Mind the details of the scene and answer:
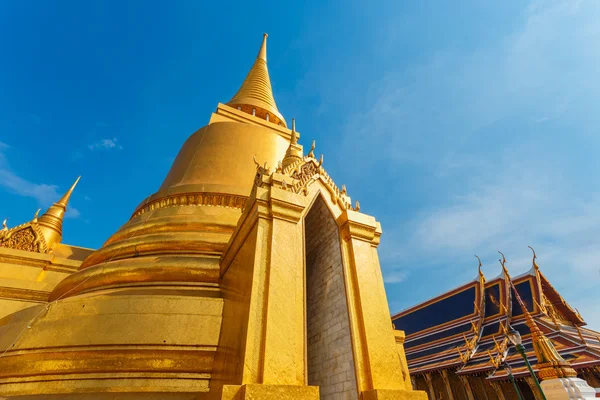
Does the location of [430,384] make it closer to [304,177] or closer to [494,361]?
[494,361]

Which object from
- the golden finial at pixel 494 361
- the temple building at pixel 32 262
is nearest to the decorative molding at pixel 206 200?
the temple building at pixel 32 262

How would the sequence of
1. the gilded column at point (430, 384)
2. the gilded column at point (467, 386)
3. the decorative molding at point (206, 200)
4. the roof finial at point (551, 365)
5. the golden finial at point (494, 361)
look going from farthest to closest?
the gilded column at point (430, 384)
the gilded column at point (467, 386)
the golden finial at point (494, 361)
the decorative molding at point (206, 200)
the roof finial at point (551, 365)

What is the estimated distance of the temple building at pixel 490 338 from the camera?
32.3ft

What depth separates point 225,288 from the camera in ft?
14.6

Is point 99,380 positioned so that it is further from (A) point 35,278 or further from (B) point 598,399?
(B) point 598,399

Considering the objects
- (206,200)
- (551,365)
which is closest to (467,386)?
(551,365)

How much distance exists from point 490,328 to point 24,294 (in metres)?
15.7

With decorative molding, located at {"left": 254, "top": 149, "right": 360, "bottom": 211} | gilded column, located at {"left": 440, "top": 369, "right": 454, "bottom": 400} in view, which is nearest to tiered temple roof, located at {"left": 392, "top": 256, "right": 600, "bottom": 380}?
gilded column, located at {"left": 440, "top": 369, "right": 454, "bottom": 400}

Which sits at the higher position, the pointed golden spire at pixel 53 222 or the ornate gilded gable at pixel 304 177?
the pointed golden spire at pixel 53 222

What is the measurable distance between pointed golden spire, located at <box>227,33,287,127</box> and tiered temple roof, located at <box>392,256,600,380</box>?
10688mm

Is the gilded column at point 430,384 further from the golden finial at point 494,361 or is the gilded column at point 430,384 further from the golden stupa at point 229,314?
the golden stupa at point 229,314

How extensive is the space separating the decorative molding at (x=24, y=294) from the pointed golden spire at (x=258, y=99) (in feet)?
25.4

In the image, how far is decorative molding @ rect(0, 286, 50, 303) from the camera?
5.87 m

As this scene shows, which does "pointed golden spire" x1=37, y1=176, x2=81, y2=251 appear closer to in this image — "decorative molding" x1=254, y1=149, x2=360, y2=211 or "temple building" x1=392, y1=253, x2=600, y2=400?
"decorative molding" x1=254, y1=149, x2=360, y2=211
